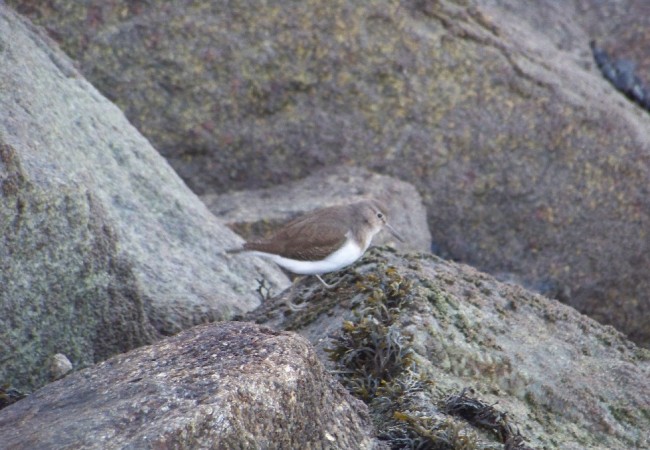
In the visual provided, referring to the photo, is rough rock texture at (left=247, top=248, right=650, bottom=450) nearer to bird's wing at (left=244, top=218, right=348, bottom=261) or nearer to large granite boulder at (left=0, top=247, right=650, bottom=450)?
large granite boulder at (left=0, top=247, right=650, bottom=450)

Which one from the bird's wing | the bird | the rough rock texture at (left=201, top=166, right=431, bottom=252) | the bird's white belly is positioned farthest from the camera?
the rough rock texture at (left=201, top=166, right=431, bottom=252)

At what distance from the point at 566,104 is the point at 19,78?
19.4 ft

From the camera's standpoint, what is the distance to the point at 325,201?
9.72 m

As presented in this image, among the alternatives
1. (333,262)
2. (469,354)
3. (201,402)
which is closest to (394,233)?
(333,262)

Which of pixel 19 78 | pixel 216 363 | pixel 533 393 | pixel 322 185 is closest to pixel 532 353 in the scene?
pixel 533 393

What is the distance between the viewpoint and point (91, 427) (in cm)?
395

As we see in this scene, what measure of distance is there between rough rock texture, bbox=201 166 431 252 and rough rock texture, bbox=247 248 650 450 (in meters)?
2.74

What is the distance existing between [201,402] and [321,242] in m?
3.50

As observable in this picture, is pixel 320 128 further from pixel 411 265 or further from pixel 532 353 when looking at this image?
pixel 532 353

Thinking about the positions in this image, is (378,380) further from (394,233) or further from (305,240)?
(394,233)

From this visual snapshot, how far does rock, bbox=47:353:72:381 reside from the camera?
5660 mm

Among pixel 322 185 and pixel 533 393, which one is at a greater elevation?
pixel 533 393

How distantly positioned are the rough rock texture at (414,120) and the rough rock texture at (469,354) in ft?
12.4

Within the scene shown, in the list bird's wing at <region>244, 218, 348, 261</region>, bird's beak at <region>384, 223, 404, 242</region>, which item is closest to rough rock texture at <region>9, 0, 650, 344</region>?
bird's beak at <region>384, 223, 404, 242</region>
